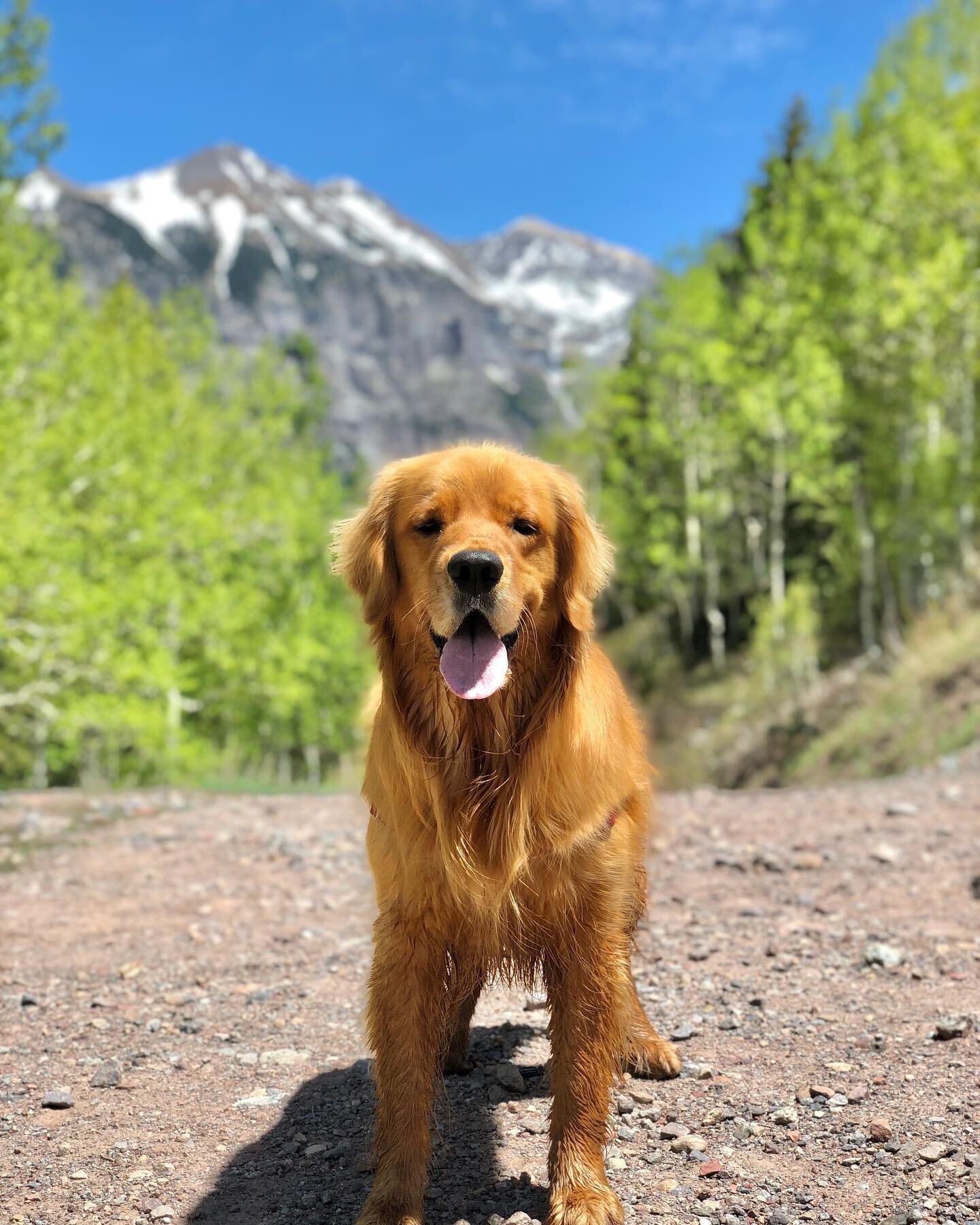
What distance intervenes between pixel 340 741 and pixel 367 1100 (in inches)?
1157

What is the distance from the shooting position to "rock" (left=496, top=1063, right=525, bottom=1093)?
314 cm

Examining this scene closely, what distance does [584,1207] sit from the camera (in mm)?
2322

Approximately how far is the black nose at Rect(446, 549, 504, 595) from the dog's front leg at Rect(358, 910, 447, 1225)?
2.83 ft

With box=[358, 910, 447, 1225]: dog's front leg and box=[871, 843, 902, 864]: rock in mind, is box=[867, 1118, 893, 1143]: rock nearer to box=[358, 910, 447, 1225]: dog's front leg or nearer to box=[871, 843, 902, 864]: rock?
Answer: box=[358, 910, 447, 1225]: dog's front leg

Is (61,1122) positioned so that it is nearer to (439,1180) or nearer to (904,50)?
(439,1180)

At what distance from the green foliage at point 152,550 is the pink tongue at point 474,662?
11917mm

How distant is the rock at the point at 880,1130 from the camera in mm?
2643

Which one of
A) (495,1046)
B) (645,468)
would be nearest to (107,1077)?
(495,1046)

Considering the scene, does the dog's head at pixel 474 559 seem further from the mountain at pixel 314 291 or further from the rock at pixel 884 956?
the mountain at pixel 314 291

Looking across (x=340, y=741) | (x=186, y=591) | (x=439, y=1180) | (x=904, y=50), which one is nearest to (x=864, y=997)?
(x=439, y=1180)

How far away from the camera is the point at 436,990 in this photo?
2.49 m

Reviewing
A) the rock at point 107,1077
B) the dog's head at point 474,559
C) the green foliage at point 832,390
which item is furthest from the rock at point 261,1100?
the green foliage at point 832,390

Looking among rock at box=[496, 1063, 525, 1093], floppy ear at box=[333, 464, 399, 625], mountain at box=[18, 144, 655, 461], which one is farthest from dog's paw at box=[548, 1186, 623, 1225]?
mountain at box=[18, 144, 655, 461]

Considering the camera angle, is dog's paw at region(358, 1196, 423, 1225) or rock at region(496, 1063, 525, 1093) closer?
dog's paw at region(358, 1196, 423, 1225)
